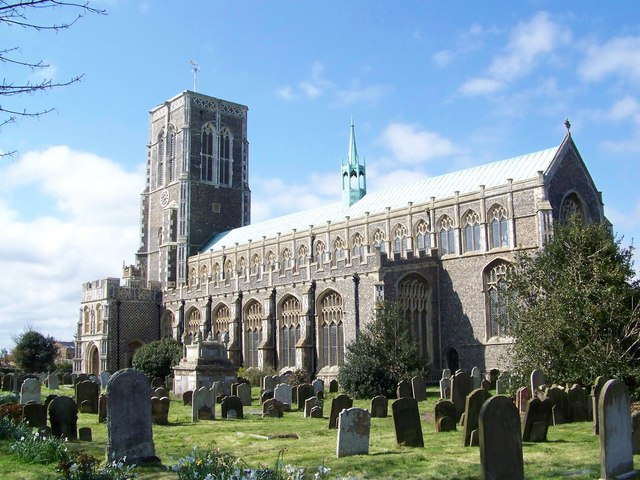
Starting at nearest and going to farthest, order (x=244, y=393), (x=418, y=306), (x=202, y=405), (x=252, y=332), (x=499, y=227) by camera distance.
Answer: (x=202, y=405), (x=244, y=393), (x=499, y=227), (x=418, y=306), (x=252, y=332)

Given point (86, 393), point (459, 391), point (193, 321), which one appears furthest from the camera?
point (193, 321)

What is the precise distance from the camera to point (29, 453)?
10.3 metres

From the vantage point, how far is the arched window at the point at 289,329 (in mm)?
34812

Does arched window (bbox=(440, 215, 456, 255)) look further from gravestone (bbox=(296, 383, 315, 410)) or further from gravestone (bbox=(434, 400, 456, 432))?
gravestone (bbox=(434, 400, 456, 432))

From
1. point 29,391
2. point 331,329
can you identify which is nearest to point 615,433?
point 29,391

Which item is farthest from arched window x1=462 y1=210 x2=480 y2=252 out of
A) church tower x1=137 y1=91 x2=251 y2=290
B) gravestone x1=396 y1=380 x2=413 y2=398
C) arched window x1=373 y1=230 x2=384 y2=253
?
church tower x1=137 y1=91 x2=251 y2=290

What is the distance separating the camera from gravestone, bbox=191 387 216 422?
55.5 ft

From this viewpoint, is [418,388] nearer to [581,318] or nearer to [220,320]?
[581,318]

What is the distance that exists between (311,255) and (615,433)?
3090cm

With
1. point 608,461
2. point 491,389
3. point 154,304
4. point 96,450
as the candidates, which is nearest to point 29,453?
point 96,450

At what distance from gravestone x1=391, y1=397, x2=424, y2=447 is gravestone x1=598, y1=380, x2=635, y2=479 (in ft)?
11.2

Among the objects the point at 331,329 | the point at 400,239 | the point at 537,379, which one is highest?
the point at 400,239

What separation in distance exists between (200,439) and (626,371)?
11079mm

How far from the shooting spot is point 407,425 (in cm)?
1145
